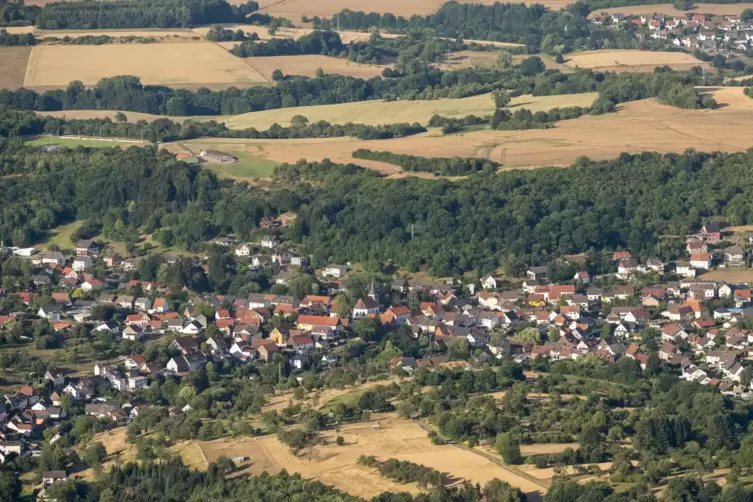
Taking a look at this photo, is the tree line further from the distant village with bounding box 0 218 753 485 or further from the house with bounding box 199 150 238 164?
the distant village with bounding box 0 218 753 485

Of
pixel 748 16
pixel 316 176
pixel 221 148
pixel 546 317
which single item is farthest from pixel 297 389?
pixel 748 16

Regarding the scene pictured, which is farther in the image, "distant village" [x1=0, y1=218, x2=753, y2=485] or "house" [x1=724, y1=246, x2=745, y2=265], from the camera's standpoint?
"house" [x1=724, y1=246, x2=745, y2=265]

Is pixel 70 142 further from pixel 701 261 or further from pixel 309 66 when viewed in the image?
pixel 701 261

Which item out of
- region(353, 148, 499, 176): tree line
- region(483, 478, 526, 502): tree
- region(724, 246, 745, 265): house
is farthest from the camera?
region(353, 148, 499, 176): tree line

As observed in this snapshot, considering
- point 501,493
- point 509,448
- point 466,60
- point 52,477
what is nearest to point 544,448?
point 509,448

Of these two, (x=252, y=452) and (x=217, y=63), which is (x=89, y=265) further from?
(x=217, y=63)

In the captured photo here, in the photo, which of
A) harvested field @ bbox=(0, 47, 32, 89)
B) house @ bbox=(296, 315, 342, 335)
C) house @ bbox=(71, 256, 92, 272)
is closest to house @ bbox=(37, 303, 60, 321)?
house @ bbox=(71, 256, 92, 272)
